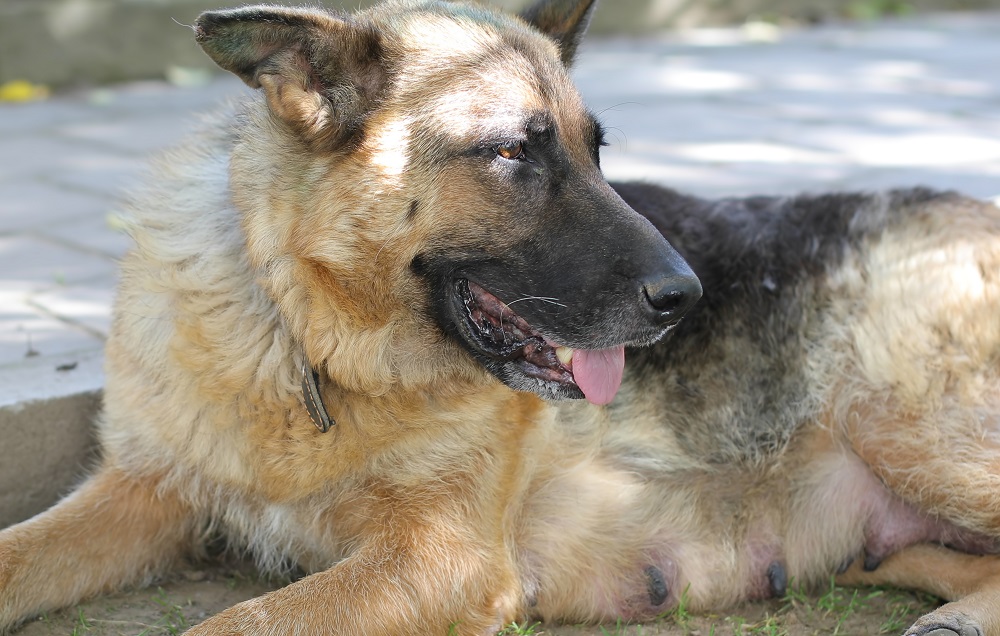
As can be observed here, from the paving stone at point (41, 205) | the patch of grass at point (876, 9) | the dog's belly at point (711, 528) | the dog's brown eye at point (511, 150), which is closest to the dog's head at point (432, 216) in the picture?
the dog's brown eye at point (511, 150)

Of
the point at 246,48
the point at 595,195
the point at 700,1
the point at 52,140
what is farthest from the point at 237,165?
the point at 700,1

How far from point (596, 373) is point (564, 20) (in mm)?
1281

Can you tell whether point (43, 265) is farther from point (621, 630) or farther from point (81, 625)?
point (621, 630)

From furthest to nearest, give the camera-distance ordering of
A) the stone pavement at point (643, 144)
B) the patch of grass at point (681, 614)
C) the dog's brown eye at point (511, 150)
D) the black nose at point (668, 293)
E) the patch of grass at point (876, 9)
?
the patch of grass at point (876, 9)
the stone pavement at point (643, 144)
the patch of grass at point (681, 614)
the dog's brown eye at point (511, 150)
the black nose at point (668, 293)

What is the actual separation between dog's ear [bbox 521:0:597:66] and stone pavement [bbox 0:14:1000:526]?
0.64 m

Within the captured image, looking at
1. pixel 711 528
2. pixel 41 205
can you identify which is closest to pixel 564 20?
pixel 711 528

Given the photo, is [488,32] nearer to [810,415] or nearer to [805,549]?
[810,415]

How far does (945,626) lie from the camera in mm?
3271

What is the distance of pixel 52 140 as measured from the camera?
7180mm

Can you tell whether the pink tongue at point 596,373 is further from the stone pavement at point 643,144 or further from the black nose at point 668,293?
the stone pavement at point 643,144

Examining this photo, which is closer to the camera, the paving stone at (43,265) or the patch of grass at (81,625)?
the patch of grass at (81,625)

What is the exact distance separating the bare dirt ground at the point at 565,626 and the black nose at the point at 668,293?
3.48 feet

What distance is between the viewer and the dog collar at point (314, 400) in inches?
126

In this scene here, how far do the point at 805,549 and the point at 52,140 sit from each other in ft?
18.2
